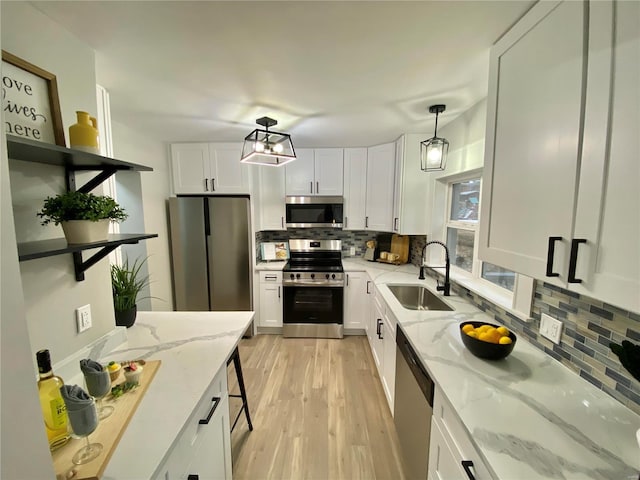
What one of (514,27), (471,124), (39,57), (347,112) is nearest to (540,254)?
(514,27)

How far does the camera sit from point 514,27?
1038 mm

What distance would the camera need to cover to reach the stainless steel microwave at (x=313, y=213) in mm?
3211

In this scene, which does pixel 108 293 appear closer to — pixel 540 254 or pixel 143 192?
pixel 143 192

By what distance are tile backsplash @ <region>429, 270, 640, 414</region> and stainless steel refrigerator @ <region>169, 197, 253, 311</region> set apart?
2.68 m

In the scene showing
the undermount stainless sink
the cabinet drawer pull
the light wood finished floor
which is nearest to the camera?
the cabinet drawer pull

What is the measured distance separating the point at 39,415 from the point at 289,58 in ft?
5.14

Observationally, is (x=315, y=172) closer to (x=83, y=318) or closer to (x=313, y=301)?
(x=313, y=301)

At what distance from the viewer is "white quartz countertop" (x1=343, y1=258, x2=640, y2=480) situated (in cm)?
73

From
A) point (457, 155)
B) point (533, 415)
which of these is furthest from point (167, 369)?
point (457, 155)

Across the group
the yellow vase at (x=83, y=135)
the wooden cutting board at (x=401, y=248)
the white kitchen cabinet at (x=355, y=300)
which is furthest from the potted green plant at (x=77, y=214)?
the wooden cutting board at (x=401, y=248)

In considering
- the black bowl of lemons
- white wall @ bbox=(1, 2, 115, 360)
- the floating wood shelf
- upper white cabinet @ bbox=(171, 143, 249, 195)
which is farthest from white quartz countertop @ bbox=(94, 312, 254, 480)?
upper white cabinet @ bbox=(171, 143, 249, 195)

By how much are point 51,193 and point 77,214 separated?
25 cm

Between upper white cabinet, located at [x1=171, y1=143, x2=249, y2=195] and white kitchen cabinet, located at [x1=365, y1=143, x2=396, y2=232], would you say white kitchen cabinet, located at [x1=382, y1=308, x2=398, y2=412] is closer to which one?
white kitchen cabinet, located at [x1=365, y1=143, x2=396, y2=232]

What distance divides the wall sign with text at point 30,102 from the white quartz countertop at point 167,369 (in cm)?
99
